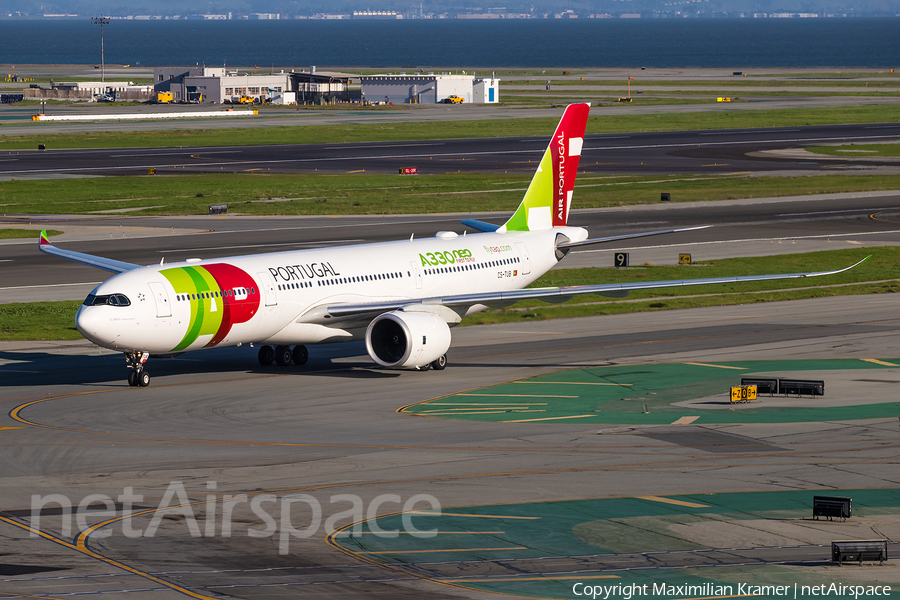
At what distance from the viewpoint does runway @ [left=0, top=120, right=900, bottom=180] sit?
127 metres

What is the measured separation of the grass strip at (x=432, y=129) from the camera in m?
156

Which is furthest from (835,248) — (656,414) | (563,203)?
(656,414)

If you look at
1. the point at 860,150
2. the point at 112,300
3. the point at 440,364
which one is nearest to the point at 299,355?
the point at 440,364

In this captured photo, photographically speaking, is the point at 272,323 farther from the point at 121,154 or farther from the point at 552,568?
the point at 121,154

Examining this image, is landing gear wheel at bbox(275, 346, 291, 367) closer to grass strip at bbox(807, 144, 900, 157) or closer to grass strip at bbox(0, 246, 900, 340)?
grass strip at bbox(0, 246, 900, 340)

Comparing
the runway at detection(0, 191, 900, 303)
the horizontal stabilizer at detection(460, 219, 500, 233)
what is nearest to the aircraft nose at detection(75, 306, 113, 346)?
the horizontal stabilizer at detection(460, 219, 500, 233)

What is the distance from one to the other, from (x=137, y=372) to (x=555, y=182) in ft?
74.8

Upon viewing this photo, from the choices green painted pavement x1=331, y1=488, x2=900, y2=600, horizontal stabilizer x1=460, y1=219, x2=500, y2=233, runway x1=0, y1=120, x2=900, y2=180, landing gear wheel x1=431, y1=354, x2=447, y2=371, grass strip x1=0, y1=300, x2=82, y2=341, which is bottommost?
green painted pavement x1=331, y1=488, x2=900, y2=600

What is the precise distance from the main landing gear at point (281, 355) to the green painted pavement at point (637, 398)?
879 centimetres

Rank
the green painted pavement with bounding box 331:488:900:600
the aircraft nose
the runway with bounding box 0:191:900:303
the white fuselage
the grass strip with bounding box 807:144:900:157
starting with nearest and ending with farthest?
the green painted pavement with bounding box 331:488:900:600
the aircraft nose
the white fuselage
the runway with bounding box 0:191:900:303
the grass strip with bounding box 807:144:900:157

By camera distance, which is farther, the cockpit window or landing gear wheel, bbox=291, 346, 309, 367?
landing gear wheel, bbox=291, 346, 309, 367

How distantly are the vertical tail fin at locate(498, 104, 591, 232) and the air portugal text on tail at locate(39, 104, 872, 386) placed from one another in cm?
119

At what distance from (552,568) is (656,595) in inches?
104

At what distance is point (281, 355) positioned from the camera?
49.8m
